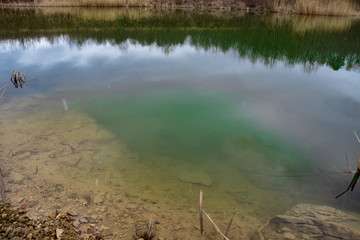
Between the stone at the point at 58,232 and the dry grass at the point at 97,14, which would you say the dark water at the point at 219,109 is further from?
the dry grass at the point at 97,14

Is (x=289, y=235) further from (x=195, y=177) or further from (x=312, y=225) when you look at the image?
(x=195, y=177)

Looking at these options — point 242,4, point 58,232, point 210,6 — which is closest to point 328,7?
point 242,4

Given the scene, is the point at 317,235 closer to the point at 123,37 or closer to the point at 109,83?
the point at 109,83

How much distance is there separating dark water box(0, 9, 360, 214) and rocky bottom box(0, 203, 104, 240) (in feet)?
2.39

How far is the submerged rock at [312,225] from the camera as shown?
172 centimetres

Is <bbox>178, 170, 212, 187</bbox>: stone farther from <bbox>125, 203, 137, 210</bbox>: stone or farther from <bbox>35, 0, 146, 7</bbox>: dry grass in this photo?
<bbox>35, 0, 146, 7</bbox>: dry grass

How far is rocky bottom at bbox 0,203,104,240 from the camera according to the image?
1448mm

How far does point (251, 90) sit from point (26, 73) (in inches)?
157

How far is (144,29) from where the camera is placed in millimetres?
8719

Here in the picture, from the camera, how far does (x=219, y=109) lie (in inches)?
145

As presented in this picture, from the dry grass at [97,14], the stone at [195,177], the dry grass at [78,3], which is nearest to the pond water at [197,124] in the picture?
the stone at [195,177]

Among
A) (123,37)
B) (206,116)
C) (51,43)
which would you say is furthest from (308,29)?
(51,43)

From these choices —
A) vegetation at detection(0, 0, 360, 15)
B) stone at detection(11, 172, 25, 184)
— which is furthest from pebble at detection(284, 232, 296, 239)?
vegetation at detection(0, 0, 360, 15)

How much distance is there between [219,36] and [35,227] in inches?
300
